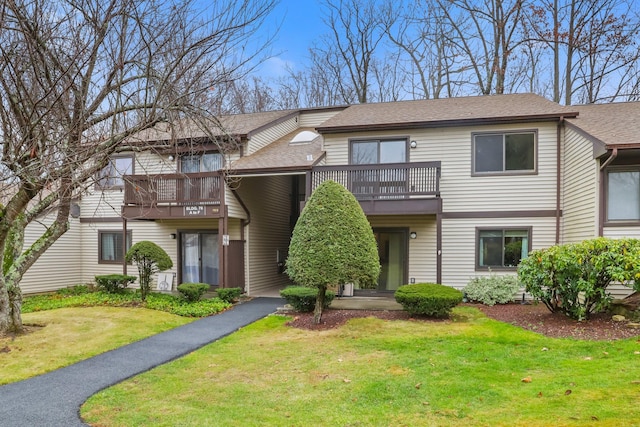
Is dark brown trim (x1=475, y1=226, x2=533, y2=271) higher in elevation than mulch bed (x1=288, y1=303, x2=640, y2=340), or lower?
higher

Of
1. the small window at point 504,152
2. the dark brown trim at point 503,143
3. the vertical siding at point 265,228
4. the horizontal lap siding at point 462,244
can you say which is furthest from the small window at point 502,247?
the vertical siding at point 265,228

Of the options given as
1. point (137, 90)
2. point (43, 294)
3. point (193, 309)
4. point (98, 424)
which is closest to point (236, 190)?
point (193, 309)

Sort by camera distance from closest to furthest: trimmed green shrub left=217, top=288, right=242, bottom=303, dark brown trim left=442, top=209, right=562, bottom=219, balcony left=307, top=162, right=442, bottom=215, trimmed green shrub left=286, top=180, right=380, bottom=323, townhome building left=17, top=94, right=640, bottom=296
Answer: trimmed green shrub left=286, top=180, right=380, bottom=323 < townhome building left=17, top=94, right=640, bottom=296 < balcony left=307, top=162, right=442, bottom=215 < dark brown trim left=442, top=209, right=562, bottom=219 < trimmed green shrub left=217, top=288, right=242, bottom=303

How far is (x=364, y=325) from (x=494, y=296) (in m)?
4.22

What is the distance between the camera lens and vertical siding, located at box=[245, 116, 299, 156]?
13.2m

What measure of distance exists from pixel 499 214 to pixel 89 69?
Answer: 10.1 meters

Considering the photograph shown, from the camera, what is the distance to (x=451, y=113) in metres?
11.8

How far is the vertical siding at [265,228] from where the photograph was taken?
42.5 feet

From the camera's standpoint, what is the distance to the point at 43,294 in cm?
1298

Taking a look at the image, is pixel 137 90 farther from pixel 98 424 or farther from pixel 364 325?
pixel 364 325

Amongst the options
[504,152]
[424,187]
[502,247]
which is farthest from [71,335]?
[504,152]

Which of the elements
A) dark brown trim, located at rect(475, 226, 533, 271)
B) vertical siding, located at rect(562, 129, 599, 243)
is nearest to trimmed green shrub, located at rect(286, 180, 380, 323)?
dark brown trim, located at rect(475, 226, 533, 271)

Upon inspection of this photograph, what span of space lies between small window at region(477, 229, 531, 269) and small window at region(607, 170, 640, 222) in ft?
7.14

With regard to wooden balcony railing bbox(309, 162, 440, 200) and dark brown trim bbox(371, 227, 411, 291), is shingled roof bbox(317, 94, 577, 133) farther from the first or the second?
dark brown trim bbox(371, 227, 411, 291)
